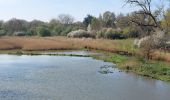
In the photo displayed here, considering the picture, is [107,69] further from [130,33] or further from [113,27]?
[113,27]

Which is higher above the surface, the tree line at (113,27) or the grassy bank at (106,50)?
the tree line at (113,27)

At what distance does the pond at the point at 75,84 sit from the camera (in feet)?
76.8

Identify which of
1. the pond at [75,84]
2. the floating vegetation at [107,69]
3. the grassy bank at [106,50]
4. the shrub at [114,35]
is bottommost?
the pond at [75,84]

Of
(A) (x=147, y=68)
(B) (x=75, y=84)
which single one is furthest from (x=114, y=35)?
(B) (x=75, y=84)

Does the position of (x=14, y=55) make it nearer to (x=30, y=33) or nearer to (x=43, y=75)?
(x=43, y=75)

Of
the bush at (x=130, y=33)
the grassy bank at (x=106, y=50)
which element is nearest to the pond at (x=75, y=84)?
the grassy bank at (x=106, y=50)

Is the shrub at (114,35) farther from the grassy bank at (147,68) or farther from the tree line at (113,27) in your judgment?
the grassy bank at (147,68)

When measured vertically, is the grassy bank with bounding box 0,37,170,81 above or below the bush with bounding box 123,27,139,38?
below

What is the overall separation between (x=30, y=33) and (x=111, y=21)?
25755mm

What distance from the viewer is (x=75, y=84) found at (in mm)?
27469

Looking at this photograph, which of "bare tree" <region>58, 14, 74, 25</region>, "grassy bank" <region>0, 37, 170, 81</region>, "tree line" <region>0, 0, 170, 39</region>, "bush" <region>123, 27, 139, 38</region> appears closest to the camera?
"grassy bank" <region>0, 37, 170, 81</region>

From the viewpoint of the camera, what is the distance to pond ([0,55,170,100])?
23.4 m

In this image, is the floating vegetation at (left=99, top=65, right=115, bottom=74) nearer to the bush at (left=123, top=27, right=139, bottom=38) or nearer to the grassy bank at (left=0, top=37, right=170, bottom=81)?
the grassy bank at (left=0, top=37, right=170, bottom=81)

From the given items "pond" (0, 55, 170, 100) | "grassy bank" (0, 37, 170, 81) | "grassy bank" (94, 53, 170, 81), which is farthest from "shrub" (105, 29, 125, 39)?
"pond" (0, 55, 170, 100)
